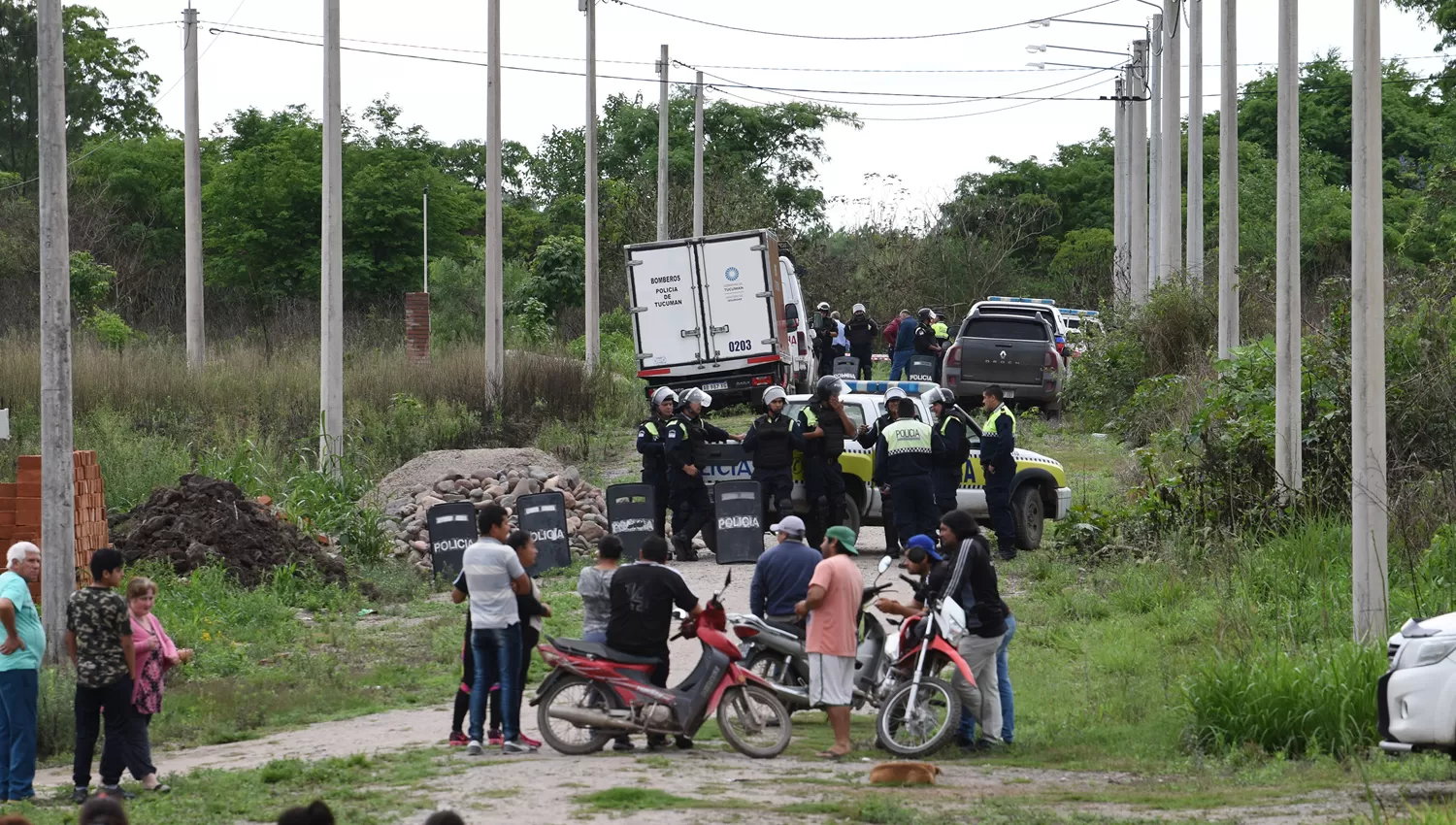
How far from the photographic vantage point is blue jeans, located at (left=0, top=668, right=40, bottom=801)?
10.9 m

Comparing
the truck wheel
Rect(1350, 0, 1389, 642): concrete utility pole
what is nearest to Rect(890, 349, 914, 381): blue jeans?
the truck wheel

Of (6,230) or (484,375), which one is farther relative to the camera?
(6,230)

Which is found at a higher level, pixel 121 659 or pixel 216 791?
pixel 121 659

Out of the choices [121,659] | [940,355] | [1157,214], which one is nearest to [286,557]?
[121,659]

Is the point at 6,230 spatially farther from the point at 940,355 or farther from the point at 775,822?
the point at 775,822

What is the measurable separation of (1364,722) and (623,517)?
9438mm

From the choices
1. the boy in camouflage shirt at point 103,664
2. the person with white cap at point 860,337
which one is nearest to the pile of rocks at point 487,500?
the boy in camouflage shirt at point 103,664

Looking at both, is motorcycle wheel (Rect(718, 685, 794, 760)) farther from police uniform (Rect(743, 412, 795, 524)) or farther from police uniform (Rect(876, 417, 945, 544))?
police uniform (Rect(743, 412, 795, 524))

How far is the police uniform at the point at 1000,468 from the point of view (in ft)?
59.4

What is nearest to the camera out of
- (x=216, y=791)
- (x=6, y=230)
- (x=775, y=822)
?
(x=775, y=822)

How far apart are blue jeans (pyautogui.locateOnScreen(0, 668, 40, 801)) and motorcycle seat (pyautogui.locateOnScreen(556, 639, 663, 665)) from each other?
3244 millimetres

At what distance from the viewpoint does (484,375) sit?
29.7 meters

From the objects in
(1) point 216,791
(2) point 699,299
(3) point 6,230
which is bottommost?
(1) point 216,791

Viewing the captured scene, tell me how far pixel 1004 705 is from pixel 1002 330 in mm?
20964
